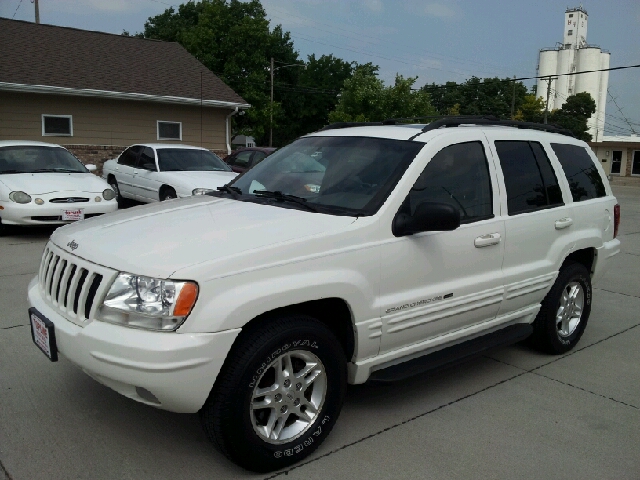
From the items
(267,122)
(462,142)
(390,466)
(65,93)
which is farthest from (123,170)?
(267,122)

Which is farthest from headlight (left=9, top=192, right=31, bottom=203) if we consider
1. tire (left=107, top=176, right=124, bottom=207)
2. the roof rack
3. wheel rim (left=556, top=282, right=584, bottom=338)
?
wheel rim (left=556, top=282, right=584, bottom=338)

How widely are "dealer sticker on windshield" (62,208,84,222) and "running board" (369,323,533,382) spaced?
6874mm

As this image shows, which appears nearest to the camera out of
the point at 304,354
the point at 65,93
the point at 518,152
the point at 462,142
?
the point at 304,354

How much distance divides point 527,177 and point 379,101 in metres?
28.8

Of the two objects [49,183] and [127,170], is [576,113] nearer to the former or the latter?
[127,170]

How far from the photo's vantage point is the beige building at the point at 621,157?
155 ft

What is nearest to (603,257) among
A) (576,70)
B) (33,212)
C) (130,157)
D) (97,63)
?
(33,212)

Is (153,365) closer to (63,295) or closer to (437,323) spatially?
(63,295)

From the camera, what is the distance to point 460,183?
3.99 m

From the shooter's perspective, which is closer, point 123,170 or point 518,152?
point 518,152

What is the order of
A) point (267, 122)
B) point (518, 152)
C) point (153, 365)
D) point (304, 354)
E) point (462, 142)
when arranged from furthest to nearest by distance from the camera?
point (267, 122)
point (518, 152)
point (462, 142)
point (304, 354)
point (153, 365)

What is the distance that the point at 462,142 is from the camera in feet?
13.3

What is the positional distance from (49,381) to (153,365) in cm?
181

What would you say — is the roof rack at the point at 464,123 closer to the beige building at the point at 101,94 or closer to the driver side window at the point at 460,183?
the driver side window at the point at 460,183
